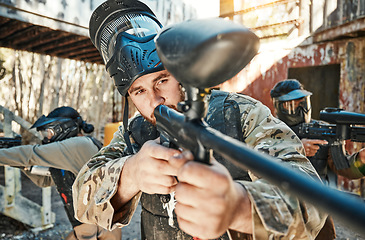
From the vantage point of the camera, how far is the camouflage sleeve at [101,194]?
1.24 metres

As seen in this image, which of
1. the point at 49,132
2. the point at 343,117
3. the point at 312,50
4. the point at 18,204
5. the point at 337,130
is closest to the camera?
the point at 343,117

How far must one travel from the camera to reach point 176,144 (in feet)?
3.03

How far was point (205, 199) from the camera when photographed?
2.24 feet

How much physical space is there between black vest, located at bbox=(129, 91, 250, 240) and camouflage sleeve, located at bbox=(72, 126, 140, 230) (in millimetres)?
219

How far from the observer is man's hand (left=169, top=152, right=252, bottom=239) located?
26.8 inches

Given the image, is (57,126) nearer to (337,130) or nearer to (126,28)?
(126,28)

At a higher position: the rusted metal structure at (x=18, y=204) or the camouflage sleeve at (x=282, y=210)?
the camouflage sleeve at (x=282, y=210)

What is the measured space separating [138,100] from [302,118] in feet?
10.8

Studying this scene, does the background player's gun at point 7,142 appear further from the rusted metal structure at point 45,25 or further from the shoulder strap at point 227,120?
the shoulder strap at point 227,120

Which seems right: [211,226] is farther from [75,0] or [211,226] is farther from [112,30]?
[75,0]

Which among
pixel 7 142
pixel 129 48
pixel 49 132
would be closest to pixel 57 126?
pixel 49 132

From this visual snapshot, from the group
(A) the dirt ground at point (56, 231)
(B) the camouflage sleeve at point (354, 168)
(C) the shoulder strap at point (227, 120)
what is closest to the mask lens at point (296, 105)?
(B) the camouflage sleeve at point (354, 168)

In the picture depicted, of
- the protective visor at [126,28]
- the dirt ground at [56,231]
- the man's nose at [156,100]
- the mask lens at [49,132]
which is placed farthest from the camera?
the dirt ground at [56,231]

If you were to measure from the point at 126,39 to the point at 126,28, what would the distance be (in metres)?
0.11
